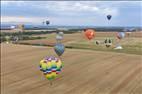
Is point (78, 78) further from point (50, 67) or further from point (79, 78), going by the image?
point (50, 67)

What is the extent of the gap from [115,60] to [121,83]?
15.5m

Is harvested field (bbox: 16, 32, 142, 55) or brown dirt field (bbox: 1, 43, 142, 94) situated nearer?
brown dirt field (bbox: 1, 43, 142, 94)

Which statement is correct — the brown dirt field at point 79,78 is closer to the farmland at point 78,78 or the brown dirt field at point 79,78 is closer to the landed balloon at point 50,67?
the farmland at point 78,78

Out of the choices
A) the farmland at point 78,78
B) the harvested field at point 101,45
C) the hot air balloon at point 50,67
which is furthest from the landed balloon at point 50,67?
the harvested field at point 101,45

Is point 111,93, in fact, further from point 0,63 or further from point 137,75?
point 0,63

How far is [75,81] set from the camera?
28.6 metres

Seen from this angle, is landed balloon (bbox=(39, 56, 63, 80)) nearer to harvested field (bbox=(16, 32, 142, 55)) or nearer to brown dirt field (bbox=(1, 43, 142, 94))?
brown dirt field (bbox=(1, 43, 142, 94))

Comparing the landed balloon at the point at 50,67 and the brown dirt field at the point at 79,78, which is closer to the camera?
the landed balloon at the point at 50,67

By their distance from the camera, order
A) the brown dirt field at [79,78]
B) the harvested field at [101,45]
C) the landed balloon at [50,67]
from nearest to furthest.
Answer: the landed balloon at [50,67] < the brown dirt field at [79,78] < the harvested field at [101,45]

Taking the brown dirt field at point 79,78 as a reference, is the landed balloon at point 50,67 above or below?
above

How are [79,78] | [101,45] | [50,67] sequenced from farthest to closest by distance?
1. [101,45]
2. [79,78]
3. [50,67]

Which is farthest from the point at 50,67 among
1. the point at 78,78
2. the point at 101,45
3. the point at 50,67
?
the point at 101,45

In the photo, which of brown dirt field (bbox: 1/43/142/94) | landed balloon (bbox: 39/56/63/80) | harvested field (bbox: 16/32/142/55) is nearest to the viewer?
landed balloon (bbox: 39/56/63/80)

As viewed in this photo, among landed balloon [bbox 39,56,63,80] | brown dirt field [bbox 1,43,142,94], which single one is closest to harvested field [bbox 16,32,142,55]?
brown dirt field [bbox 1,43,142,94]
